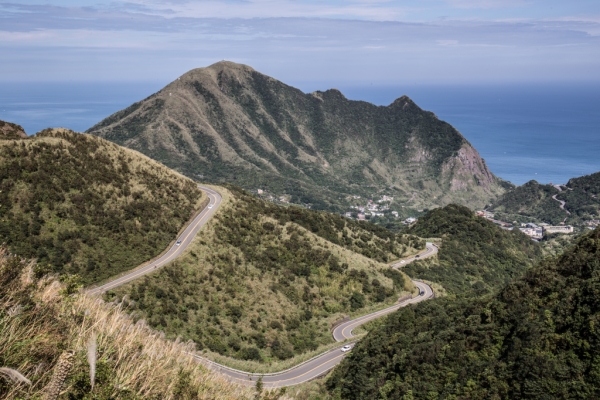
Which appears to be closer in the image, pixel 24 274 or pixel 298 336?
pixel 24 274

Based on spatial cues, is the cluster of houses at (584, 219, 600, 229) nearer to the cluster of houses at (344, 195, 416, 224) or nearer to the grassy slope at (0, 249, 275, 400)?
the cluster of houses at (344, 195, 416, 224)

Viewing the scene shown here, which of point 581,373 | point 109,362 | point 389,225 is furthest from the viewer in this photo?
point 389,225

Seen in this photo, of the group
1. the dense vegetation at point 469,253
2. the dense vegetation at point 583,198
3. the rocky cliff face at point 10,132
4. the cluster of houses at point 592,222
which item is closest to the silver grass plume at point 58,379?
the rocky cliff face at point 10,132

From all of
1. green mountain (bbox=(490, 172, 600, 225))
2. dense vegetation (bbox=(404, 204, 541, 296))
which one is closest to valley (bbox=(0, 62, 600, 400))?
dense vegetation (bbox=(404, 204, 541, 296))

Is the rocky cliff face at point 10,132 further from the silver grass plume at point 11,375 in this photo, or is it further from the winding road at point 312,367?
the silver grass plume at point 11,375

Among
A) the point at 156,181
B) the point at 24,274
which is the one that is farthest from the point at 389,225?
the point at 24,274

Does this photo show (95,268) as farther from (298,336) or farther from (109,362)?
(109,362)

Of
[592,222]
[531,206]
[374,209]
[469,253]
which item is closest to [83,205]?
[469,253]
